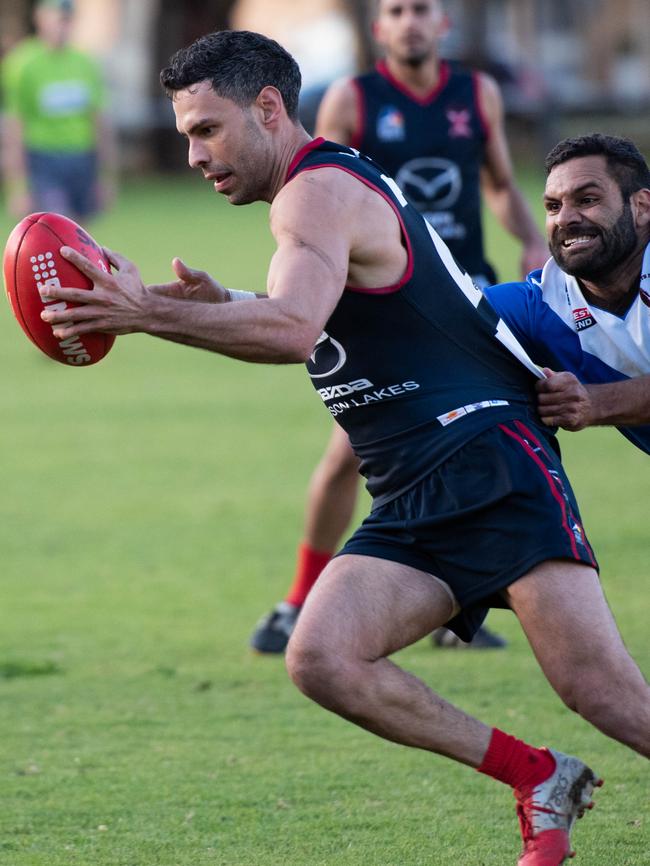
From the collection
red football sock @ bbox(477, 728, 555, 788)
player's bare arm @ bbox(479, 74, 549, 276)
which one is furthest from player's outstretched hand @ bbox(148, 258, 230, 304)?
player's bare arm @ bbox(479, 74, 549, 276)

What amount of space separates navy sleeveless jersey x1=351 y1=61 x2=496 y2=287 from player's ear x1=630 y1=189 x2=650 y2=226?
9.34ft

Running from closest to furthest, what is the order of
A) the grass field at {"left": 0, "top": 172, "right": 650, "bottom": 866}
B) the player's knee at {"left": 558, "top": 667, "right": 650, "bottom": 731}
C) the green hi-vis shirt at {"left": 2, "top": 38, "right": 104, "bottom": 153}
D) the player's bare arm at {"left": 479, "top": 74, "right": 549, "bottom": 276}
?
the player's knee at {"left": 558, "top": 667, "right": 650, "bottom": 731} → the grass field at {"left": 0, "top": 172, "right": 650, "bottom": 866} → the player's bare arm at {"left": 479, "top": 74, "right": 549, "bottom": 276} → the green hi-vis shirt at {"left": 2, "top": 38, "right": 104, "bottom": 153}

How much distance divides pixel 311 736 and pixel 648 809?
129cm

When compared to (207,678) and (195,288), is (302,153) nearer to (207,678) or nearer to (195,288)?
(195,288)

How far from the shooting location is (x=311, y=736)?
5484 mm

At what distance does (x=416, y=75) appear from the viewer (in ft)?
24.2

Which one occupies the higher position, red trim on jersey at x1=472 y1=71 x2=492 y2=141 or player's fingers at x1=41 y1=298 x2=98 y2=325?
red trim on jersey at x1=472 y1=71 x2=492 y2=141

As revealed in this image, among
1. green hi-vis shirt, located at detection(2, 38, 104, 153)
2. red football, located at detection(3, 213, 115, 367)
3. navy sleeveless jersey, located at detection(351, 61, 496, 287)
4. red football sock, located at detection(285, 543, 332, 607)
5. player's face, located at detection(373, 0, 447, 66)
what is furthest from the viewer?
green hi-vis shirt, located at detection(2, 38, 104, 153)

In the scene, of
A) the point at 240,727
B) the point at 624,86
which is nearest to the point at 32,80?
the point at 240,727

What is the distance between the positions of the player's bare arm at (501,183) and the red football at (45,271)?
3513 mm

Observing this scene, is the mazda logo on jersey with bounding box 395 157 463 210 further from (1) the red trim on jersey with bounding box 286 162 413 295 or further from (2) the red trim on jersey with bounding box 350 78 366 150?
(1) the red trim on jersey with bounding box 286 162 413 295

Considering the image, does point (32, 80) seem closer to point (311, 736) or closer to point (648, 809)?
point (311, 736)

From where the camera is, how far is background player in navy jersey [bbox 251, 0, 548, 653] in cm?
721

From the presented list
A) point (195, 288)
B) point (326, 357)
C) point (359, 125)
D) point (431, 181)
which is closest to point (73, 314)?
point (195, 288)
